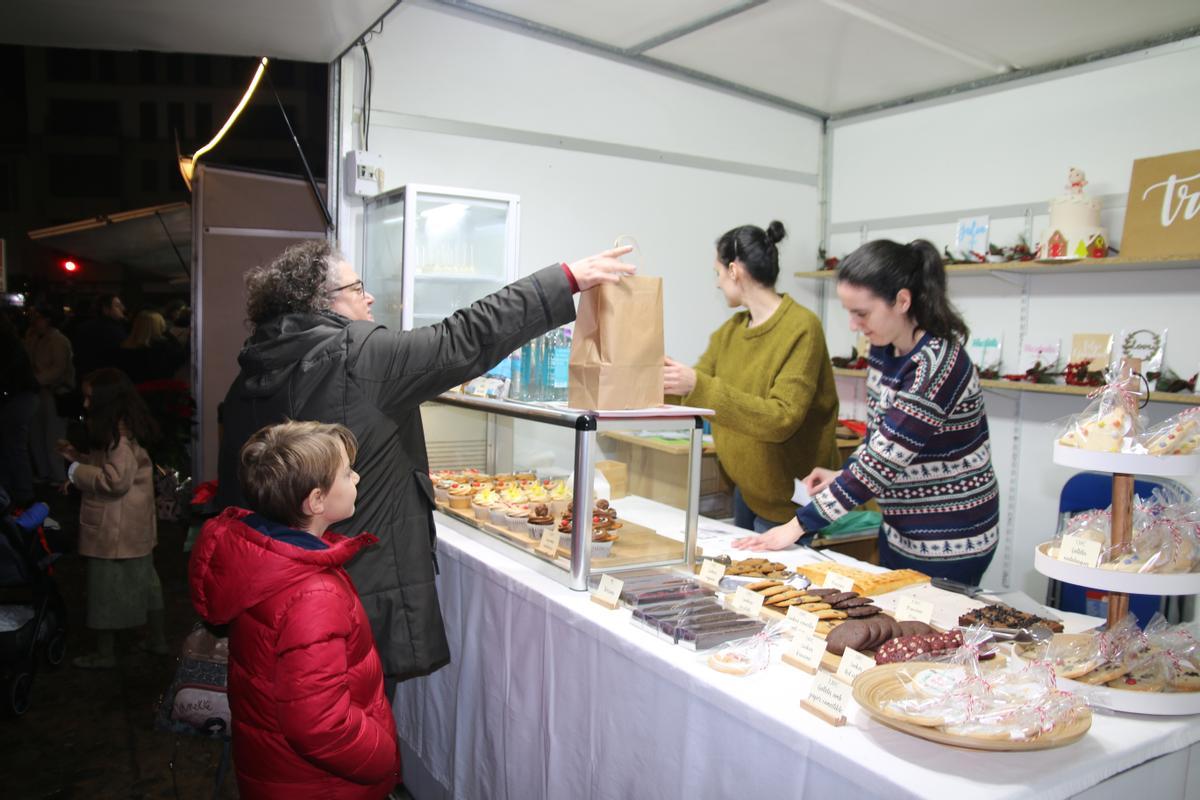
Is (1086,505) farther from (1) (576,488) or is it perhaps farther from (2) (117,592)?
(2) (117,592)

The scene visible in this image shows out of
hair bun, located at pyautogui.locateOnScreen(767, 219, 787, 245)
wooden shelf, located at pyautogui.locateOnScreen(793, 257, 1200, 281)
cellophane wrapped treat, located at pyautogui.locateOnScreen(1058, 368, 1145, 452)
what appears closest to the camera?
cellophane wrapped treat, located at pyautogui.locateOnScreen(1058, 368, 1145, 452)

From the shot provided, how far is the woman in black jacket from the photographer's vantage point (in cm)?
205

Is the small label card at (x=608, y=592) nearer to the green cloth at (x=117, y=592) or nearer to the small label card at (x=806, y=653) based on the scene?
the small label card at (x=806, y=653)

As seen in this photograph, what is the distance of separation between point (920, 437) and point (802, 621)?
95 cm

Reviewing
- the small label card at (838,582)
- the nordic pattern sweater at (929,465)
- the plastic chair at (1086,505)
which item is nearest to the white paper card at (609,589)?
the small label card at (838,582)

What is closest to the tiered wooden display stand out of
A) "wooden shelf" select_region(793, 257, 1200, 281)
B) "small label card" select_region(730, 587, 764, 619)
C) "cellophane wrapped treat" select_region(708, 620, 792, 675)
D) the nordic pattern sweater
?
"cellophane wrapped treat" select_region(708, 620, 792, 675)

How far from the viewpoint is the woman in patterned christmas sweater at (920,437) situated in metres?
2.53

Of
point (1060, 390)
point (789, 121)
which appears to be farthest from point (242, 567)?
point (789, 121)

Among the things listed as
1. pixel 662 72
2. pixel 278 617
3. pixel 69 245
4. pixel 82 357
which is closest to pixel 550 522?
pixel 278 617

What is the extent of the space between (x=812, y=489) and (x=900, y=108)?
11.9ft

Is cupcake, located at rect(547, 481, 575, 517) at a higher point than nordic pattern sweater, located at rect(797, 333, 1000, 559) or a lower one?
lower

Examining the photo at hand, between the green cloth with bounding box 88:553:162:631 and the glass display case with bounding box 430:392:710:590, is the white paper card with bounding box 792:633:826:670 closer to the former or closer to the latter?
the glass display case with bounding box 430:392:710:590

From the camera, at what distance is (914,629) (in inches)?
75.2

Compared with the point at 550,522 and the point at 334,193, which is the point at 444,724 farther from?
the point at 334,193
